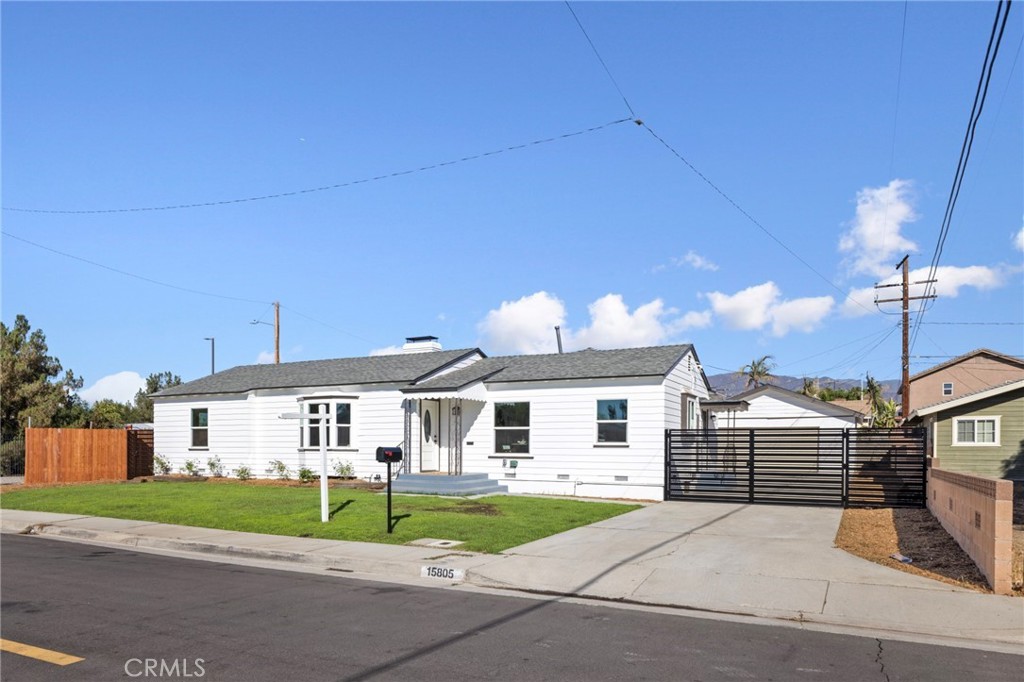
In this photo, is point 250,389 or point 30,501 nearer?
point 30,501

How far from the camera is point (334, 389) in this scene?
1040 inches

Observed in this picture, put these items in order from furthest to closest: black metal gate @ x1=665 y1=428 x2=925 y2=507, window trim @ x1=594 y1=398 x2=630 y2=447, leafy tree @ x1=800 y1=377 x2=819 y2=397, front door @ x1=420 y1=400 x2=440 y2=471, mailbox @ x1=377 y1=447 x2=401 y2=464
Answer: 1. leafy tree @ x1=800 y1=377 x2=819 y2=397
2. front door @ x1=420 y1=400 x2=440 y2=471
3. window trim @ x1=594 y1=398 x2=630 y2=447
4. black metal gate @ x1=665 y1=428 x2=925 y2=507
5. mailbox @ x1=377 y1=447 x2=401 y2=464

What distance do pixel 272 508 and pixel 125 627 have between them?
10.3 metres

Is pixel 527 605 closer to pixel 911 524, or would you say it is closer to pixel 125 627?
pixel 125 627

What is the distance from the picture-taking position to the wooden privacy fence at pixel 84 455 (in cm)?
2712

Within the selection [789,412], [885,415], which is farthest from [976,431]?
[885,415]

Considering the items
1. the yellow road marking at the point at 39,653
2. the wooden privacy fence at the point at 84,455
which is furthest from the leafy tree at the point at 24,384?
the yellow road marking at the point at 39,653

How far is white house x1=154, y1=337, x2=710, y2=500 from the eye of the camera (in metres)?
21.9

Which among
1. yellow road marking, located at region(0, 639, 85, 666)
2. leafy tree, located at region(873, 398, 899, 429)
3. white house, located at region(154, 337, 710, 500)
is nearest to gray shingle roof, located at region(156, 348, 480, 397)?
white house, located at region(154, 337, 710, 500)

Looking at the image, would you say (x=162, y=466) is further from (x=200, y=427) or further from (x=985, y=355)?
(x=985, y=355)

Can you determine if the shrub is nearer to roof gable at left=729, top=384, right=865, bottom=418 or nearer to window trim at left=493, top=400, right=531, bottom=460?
window trim at left=493, top=400, right=531, bottom=460

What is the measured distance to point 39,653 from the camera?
6805 millimetres

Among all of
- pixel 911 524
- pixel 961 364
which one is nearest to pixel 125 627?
pixel 911 524

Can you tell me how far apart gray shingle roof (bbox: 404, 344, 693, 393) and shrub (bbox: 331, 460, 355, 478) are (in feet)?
12.4
